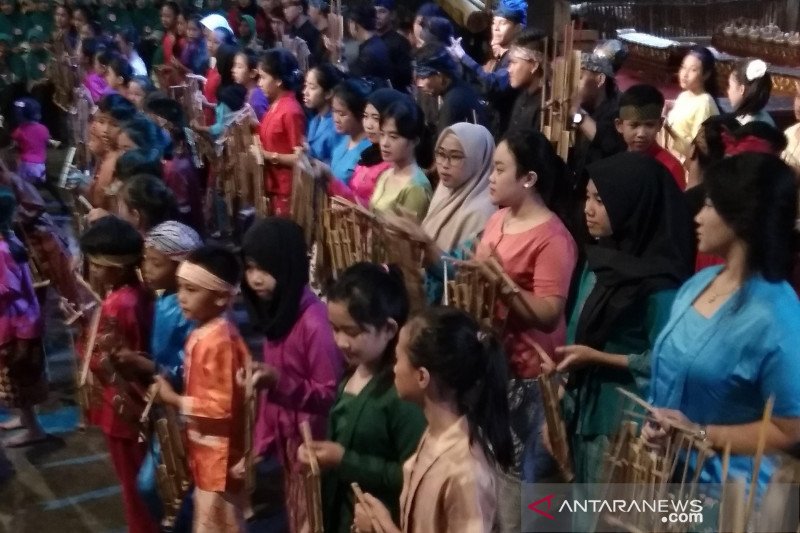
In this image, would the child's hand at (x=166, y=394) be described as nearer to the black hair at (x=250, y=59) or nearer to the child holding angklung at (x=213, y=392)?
the child holding angklung at (x=213, y=392)

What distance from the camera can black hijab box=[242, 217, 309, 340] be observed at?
2.99 m

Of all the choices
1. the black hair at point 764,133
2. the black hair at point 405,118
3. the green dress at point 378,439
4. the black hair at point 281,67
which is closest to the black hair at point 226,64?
the black hair at point 281,67

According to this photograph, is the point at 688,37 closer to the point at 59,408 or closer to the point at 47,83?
the point at 47,83

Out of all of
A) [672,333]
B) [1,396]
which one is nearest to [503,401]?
[672,333]

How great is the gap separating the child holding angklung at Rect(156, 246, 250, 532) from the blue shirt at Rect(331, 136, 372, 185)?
191 centimetres

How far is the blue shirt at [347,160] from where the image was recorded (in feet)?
15.9

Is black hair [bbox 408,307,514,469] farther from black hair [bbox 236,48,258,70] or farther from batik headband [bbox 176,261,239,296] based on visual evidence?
black hair [bbox 236,48,258,70]

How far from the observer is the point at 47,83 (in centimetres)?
993

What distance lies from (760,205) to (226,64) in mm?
5827

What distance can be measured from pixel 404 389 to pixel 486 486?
0.91ft

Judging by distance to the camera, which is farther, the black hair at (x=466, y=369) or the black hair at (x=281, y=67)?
the black hair at (x=281, y=67)

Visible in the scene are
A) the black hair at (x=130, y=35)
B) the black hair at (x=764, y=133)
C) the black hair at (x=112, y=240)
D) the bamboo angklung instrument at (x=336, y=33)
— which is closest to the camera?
the black hair at (x=112, y=240)

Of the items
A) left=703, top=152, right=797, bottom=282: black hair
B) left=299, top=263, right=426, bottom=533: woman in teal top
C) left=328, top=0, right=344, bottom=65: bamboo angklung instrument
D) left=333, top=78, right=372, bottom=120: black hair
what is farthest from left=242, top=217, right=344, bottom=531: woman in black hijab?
left=328, top=0, right=344, bottom=65: bamboo angklung instrument

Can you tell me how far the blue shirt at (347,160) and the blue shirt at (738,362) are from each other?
107 inches
